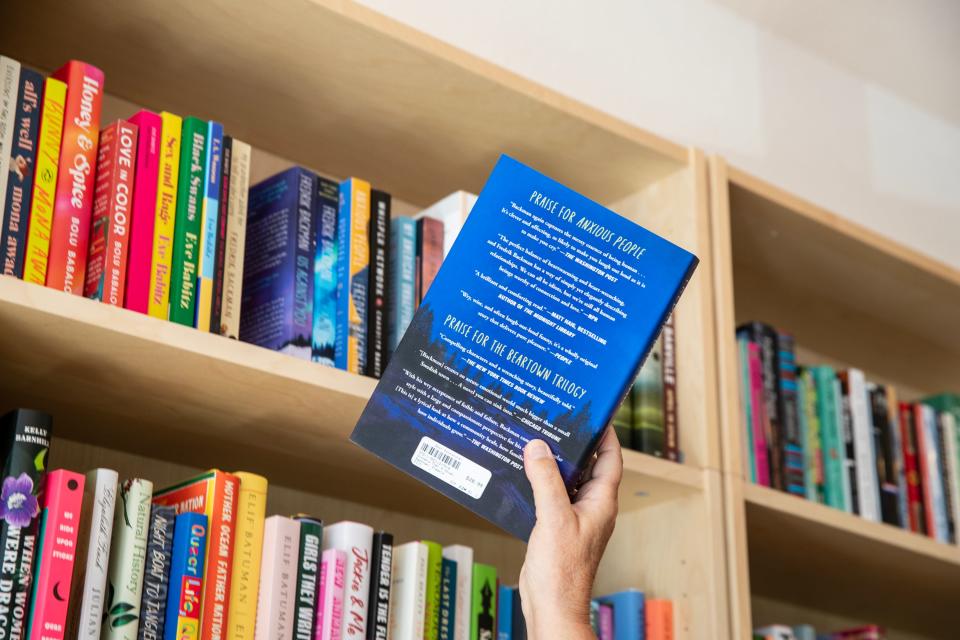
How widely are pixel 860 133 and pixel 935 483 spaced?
0.84 metres

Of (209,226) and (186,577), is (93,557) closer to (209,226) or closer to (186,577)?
(186,577)

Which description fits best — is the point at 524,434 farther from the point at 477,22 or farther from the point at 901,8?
the point at 901,8

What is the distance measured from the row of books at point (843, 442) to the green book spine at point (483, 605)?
52 cm

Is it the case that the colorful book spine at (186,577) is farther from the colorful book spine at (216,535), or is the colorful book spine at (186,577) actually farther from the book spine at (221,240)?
the book spine at (221,240)

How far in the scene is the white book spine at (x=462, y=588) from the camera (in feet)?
4.37

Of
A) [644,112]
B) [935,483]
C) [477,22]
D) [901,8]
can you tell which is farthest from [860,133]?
[477,22]

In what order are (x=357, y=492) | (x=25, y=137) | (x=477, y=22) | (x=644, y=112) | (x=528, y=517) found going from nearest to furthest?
(x=528, y=517)
(x=25, y=137)
(x=357, y=492)
(x=477, y=22)
(x=644, y=112)

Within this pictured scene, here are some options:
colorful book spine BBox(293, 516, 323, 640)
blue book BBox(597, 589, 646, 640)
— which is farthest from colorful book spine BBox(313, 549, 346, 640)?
blue book BBox(597, 589, 646, 640)

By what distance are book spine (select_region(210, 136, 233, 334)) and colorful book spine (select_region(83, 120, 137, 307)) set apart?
0.34 ft

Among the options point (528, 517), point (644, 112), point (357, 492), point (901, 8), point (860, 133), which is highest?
point (901, 8)

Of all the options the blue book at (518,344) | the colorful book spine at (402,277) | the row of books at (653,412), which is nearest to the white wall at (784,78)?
the colorful book spine at (402,277)

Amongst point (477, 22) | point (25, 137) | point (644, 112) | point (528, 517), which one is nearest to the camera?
point (528, 517)

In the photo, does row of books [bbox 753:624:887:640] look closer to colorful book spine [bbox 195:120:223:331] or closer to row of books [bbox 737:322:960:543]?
row of books [bbox 737:322:960:543]

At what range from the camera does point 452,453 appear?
1022 mm
